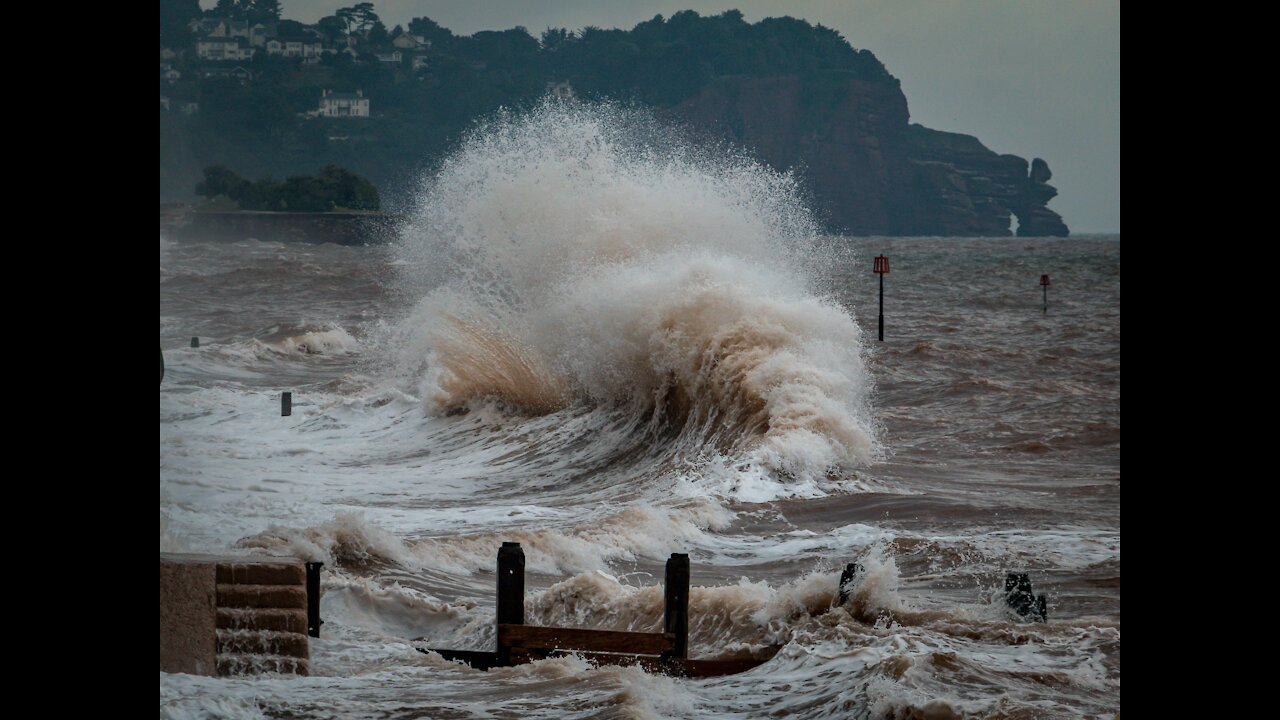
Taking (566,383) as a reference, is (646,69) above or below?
above

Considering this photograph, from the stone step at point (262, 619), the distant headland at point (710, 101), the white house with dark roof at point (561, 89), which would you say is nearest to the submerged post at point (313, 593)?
the stone step at point (262, 619)

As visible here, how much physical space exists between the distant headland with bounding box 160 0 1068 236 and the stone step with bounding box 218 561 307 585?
84024 millimetres

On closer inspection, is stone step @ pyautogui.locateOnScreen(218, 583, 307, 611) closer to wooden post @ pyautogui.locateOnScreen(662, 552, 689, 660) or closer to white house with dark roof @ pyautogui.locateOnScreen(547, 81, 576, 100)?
wooden post @ pyautogui.locateOnScreen(662, 552, 689, 660)

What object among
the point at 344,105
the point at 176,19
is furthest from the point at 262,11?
the point at 176,19

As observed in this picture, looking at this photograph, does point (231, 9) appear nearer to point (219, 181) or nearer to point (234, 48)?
point (234, 48)

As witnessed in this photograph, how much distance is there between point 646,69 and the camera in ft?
429

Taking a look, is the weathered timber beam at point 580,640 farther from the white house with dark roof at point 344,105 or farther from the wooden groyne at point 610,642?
the white house with dark roof at point 344,105

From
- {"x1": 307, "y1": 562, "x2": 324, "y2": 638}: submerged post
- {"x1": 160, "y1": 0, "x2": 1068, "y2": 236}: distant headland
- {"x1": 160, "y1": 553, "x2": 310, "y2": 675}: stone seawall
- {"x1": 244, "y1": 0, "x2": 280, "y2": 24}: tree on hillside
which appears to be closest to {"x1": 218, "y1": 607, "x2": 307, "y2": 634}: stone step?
{"x1": 160, "y1": 553, "x2": 310, "y2": 675}: stone seawall

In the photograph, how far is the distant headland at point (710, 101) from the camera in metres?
102

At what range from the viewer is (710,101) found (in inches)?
5032

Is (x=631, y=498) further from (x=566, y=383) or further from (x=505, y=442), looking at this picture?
(x=566, y=383)

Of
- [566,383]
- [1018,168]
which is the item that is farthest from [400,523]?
[1018,168]

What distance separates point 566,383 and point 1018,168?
138 m

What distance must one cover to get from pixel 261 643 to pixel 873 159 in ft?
438
